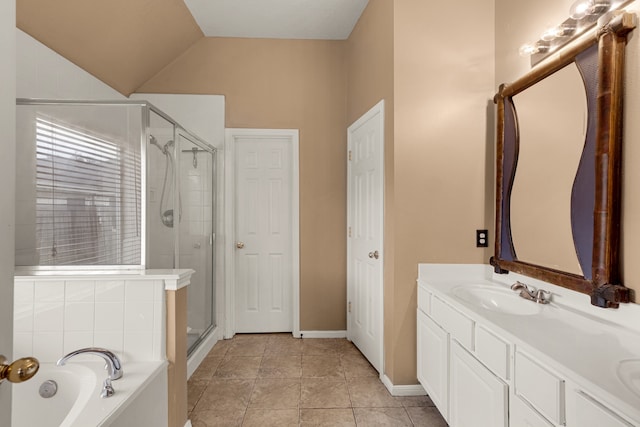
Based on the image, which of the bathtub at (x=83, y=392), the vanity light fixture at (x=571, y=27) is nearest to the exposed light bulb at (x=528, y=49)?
the vanity light fixture at (x=571, y=27)

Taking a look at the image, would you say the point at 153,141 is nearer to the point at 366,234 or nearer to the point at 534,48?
the point at 366,234

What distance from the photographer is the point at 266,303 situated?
128 inches

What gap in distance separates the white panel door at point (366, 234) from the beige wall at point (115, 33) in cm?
179

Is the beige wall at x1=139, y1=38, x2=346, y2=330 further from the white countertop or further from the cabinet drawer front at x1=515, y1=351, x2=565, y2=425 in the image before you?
the cabinet drawer front at x1=515, y1=351, x2=565, y2=425

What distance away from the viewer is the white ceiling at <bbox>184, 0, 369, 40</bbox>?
8.70 ft

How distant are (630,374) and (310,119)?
2.86 m

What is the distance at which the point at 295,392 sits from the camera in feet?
7.22

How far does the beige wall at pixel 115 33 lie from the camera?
2.00m

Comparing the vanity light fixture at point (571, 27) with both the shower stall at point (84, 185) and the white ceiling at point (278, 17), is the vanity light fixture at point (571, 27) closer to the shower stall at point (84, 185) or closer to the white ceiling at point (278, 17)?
the white ceiling at point (278, 17)

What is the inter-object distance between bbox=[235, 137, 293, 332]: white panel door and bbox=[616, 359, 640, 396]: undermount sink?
103 inches

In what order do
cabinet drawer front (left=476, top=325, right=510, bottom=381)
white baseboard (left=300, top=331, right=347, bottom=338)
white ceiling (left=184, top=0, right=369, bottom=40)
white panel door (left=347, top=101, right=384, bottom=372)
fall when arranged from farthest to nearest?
1. white baseboard (left=300, top=331, right=347, bottom=338)
2. white ceiling (left=184, top=0, right=369, bottom=40)
3. white panel door (left=347, top=101, right=384, bottom=372)
4. cabinet drawer front (left=476, top=325, right=510, bottom=381)

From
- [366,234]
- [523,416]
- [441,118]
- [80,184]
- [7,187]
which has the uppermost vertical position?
[441,118]

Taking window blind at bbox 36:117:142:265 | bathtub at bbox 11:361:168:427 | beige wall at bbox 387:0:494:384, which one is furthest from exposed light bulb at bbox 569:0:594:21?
bathtub at bbox 11:361:168:427

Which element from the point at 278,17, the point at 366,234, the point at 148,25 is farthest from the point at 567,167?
the point at 148,25
